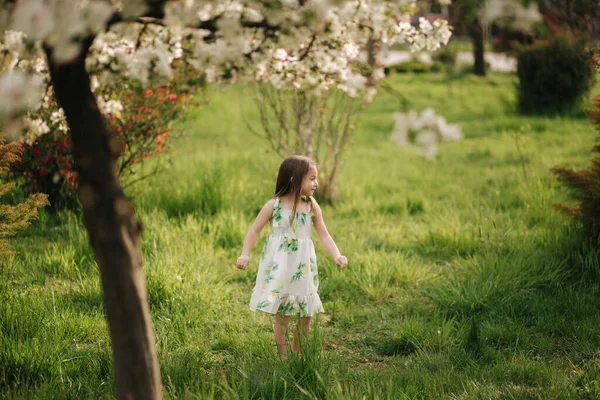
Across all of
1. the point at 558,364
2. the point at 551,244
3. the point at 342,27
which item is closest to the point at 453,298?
the point at 558,364

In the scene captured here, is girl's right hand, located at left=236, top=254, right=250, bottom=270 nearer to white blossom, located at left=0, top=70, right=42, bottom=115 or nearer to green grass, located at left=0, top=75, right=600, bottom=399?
green grass, located at left=0, top=75, right=600, bottom=399

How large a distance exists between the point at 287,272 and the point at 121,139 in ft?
Result: 10.4

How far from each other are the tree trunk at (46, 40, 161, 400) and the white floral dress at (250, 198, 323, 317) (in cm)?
122

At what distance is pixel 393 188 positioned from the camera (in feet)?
24.7

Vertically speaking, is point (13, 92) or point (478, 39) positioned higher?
point (478, 39)

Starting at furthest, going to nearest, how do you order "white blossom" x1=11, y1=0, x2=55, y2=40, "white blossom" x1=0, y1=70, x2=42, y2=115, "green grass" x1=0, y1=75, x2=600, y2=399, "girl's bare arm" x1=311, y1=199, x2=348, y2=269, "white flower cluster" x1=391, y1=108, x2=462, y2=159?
"girl's bare arm" x1=311, y1=199, x2=348, y2=269, "green grass" x1=0, y1=75, x2=600, y2=399, "white flower cluster" x1=391, y1=108, x2=462, y2=159, "white blossom" x1=0, y1=70, x2=42, y2=115, "white blossom" x1=11, y1=0, x2=55, y2=40

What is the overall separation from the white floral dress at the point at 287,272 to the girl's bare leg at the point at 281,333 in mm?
50

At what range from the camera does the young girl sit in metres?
3.39

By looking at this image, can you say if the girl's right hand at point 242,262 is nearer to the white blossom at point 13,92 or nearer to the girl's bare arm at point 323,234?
the girl's bare arm at point 323,234

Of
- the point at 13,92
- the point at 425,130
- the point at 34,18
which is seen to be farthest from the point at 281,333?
the point at 34,18

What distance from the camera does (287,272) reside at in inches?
135

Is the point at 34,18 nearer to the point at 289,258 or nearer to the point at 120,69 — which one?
the point at 120,69

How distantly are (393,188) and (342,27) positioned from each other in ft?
14.2

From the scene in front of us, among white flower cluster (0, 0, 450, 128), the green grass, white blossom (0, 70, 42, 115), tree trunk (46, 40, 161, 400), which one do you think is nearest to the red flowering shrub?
the green grass
